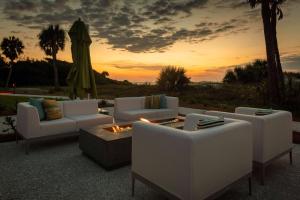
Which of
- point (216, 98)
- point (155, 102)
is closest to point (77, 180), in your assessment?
point (155, 102)

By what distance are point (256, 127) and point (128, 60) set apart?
332 inches

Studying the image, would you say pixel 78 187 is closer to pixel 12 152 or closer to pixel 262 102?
pixel 12 152

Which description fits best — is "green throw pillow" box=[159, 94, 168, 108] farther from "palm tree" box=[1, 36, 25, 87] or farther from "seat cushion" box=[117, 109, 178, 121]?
"palm tree" box=[1, 36, 25, 87]

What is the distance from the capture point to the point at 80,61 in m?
5.26

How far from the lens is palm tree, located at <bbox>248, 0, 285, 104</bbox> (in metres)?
7.44

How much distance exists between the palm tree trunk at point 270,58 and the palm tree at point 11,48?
2102 cm

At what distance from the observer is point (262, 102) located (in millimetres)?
8023

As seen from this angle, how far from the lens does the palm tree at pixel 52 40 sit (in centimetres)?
1827

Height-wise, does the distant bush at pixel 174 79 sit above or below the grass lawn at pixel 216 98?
above

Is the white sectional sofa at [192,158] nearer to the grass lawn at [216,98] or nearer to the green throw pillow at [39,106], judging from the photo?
the green throw pillow at [39,106]

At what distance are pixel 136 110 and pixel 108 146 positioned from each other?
2581 mm

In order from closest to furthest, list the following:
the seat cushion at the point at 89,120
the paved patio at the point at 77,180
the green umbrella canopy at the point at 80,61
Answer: the paved patio at the point at 77,180 → the seat cushion at the point at 89,120 → the green umbrella canopy at the point at 80,61

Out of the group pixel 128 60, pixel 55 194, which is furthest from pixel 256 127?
pixel 128 60

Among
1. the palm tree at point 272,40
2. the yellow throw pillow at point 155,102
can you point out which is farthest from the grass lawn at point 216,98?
the yellow throw pillow at point 155,102
